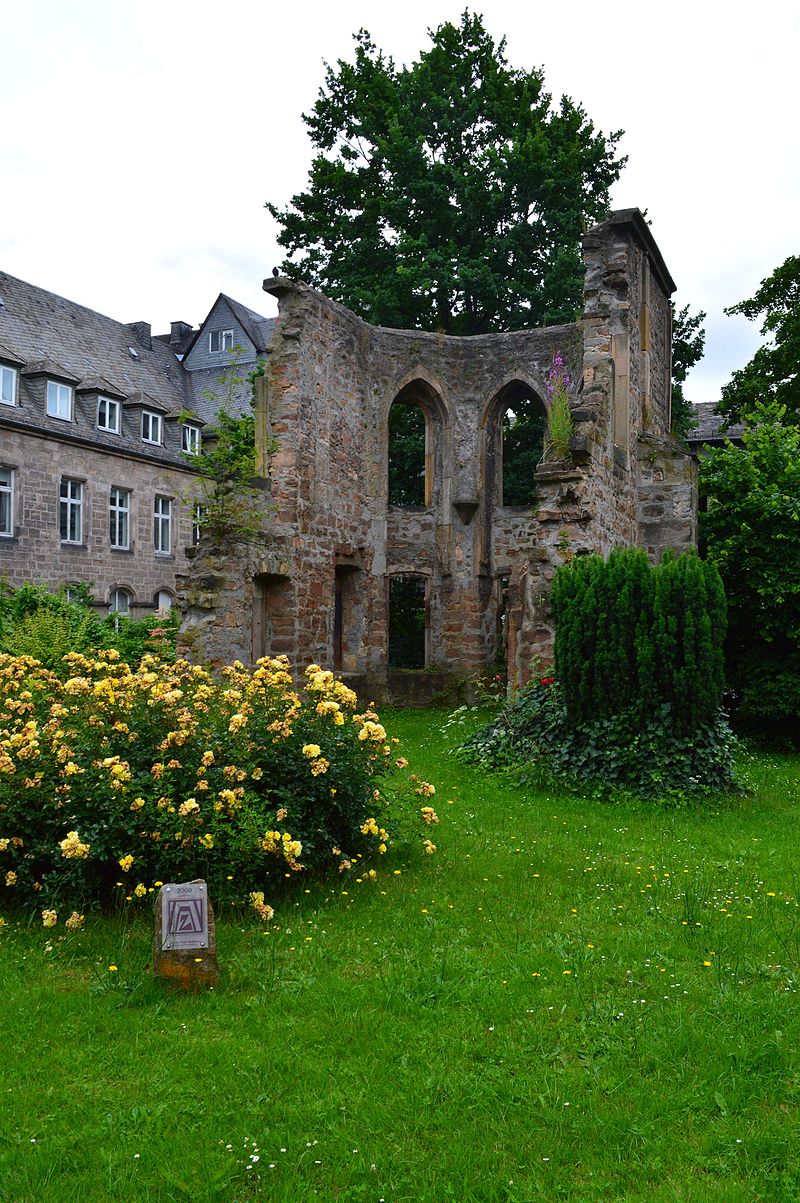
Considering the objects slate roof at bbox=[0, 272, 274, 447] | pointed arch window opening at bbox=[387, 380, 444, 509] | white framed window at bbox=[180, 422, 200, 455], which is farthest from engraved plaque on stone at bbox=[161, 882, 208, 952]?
white framed window at bbox=[180, 422, 200, 455]

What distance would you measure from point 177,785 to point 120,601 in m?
21.9

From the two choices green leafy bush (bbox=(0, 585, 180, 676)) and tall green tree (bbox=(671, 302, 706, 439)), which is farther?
tall green tree (bbox=(671, 302, 706, 439))

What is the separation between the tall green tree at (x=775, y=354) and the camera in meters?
22.3

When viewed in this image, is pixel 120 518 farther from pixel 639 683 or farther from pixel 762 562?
pixel 639 683

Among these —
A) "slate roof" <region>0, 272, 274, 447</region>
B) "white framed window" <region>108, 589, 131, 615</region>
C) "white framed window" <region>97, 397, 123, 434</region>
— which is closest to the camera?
"slate roof" <region>0, 272, 274, 447</region>

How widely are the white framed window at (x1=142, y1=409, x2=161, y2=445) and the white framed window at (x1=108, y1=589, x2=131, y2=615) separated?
14.4 ft

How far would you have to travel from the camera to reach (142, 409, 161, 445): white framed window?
27328 millimetres

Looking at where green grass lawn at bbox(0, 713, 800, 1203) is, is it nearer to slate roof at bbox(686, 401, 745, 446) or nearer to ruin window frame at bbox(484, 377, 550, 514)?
ruin window frame at bbox(484, 377, 550, 514)

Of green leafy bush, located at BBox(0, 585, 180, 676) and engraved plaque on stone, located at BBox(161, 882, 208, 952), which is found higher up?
green leafy bush, located at BBox(0, 585, 180, 676)

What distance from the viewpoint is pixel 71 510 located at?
24.3 m

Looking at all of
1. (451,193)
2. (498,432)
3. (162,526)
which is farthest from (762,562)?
(162,526)

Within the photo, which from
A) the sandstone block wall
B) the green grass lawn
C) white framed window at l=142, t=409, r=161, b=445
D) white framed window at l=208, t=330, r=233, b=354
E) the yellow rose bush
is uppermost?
white framed window at l=208, t=330, r=233, b=354

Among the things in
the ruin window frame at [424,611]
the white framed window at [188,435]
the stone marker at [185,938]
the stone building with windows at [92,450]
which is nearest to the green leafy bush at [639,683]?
the stone marker at [185,938]

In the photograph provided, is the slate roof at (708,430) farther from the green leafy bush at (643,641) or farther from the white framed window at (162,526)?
the green leafy bush at (643,641)
